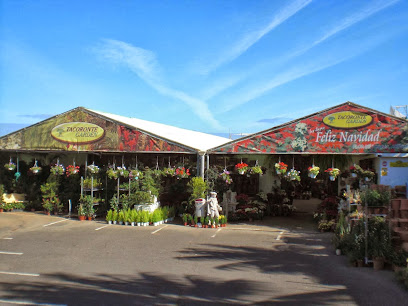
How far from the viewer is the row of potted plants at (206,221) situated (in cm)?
1337

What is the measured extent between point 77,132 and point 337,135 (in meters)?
9.75

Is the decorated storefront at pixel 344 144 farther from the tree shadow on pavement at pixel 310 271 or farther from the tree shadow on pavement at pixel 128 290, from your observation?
the tree shadow on pavement at pixel 128 290

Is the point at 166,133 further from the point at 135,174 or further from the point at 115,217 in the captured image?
the point at 115,217

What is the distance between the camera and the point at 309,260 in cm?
895

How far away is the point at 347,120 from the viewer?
506 inches

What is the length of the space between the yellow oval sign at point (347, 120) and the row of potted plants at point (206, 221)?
16.1 ft

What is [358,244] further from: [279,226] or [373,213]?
[279,226]

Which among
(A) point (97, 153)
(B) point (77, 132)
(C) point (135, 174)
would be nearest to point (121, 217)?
(C) point (135, 174)

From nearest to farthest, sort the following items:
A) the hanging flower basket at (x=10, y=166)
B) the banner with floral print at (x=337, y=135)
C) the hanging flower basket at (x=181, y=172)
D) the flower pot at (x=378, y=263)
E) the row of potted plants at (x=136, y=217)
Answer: the flower pot at (x=378, y=263) < the banner with floral print at (x=337, y=135) < the row of potted plants at (x=136, y=217) < the hanging flower basket at (x=181, y=172) < the hanging flower basket at (x=10, y=166)

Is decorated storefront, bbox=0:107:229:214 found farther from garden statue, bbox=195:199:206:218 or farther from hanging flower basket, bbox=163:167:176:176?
garden statue, bbox=195:199:206:218

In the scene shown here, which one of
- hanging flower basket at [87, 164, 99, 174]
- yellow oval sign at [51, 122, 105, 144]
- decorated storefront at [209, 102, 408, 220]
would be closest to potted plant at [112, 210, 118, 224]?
hanging flower basket at [87, 164, 99, 174]

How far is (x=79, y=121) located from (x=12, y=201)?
5.49m

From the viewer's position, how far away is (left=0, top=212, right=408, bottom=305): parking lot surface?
6.39 meters

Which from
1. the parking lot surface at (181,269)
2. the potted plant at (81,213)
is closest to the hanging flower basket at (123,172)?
the potted plant at (81,213)
